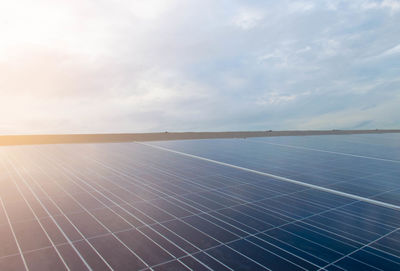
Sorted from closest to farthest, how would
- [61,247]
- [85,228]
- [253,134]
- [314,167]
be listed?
[61,247]
[85,228]
[314,167]
[253,134]

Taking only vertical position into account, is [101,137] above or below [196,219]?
above

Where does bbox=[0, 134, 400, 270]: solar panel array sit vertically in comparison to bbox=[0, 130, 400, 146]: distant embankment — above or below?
below

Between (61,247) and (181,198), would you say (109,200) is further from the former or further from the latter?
(61,247)

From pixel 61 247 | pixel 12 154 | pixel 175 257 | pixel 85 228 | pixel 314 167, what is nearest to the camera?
pixel 175 257

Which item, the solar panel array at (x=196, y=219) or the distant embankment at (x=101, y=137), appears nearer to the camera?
the solar panel array at (x=196, y=219)

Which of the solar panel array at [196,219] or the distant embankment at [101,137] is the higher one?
the distant embankment at [101,137]

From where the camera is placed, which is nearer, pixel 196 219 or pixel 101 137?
pixel 196 219

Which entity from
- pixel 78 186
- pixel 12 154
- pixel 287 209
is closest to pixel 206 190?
pixel 287 209

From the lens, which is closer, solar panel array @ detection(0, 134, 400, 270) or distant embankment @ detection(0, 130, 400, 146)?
solar panel array @ detection(0, 134, 400, 270)
